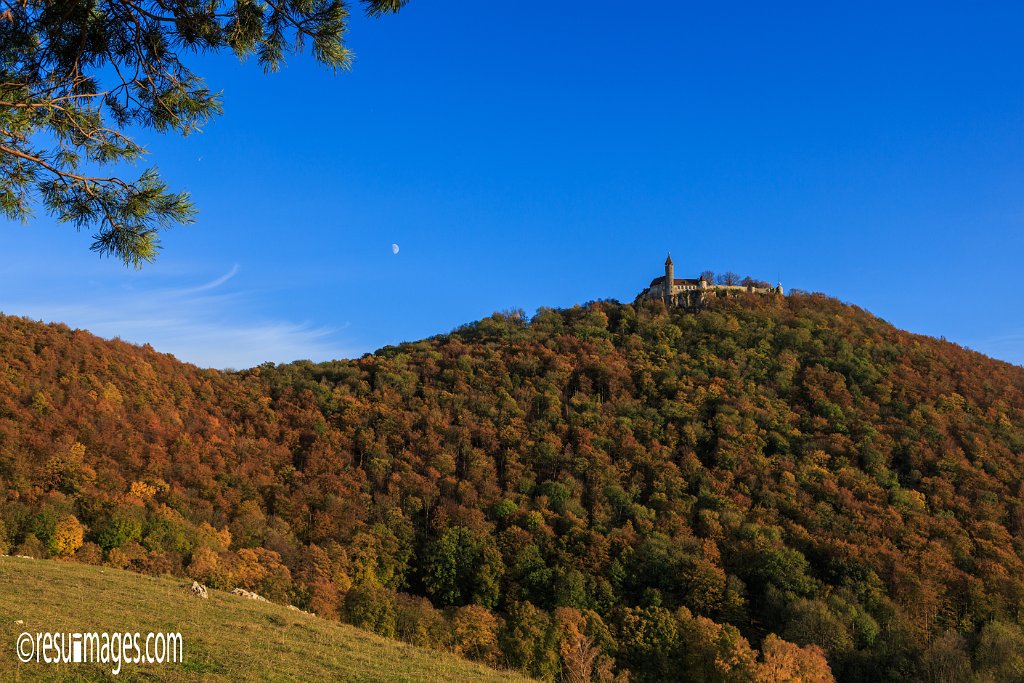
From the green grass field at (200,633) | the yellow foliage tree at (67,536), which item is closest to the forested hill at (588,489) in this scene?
the yellow foliage tree at (67,536)

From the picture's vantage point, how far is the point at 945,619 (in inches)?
2025

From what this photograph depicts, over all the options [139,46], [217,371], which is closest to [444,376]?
[217,371]

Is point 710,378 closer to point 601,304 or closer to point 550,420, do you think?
point 550,420

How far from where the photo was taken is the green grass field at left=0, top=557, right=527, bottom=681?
1471 cm

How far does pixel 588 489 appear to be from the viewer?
73625 millimetres

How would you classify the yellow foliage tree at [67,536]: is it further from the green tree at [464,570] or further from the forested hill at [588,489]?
the green tree at [464,570]

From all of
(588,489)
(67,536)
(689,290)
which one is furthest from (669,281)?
(67,536)

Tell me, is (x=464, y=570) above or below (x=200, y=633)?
below

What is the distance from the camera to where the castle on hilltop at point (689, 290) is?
11219 centimetres

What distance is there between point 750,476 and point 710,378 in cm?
2168

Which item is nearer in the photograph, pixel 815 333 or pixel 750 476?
pixel 750 476

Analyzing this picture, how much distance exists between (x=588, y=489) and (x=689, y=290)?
5135 cm

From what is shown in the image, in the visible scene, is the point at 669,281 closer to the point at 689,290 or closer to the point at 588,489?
the point at 689,290

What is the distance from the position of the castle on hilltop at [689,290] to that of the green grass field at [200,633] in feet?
308
